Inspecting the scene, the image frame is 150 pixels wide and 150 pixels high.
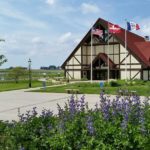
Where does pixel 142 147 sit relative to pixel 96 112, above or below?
below

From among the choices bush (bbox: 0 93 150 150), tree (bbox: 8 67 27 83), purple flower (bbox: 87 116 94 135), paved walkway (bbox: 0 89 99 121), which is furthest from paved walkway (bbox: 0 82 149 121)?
tree (bbox: 8 67 27 83)

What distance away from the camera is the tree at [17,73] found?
6378cm

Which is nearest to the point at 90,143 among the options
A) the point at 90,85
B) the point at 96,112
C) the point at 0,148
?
the point at 96,112

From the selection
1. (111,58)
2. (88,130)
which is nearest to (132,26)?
(111,58)

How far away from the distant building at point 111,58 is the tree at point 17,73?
8505mm

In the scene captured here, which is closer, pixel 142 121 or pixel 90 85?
pixel 142 121

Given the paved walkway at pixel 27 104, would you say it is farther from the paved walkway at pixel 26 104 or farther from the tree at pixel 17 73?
the tree at pixel 17 73

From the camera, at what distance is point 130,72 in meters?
53.8

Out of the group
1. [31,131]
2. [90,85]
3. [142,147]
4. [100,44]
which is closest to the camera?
[142,147]

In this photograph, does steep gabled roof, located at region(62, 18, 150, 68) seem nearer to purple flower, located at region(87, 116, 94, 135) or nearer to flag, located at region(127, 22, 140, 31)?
flag, located at region(127, 22, 140, 31)

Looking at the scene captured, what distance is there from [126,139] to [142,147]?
299 millimetres

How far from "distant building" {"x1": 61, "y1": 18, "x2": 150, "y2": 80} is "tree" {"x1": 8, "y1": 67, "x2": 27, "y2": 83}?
8505 mm

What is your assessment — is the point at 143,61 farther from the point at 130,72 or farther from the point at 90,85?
the point at 90,85

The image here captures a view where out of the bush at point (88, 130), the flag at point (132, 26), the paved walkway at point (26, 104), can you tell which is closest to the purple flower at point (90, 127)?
the bush at point (88, 130)
